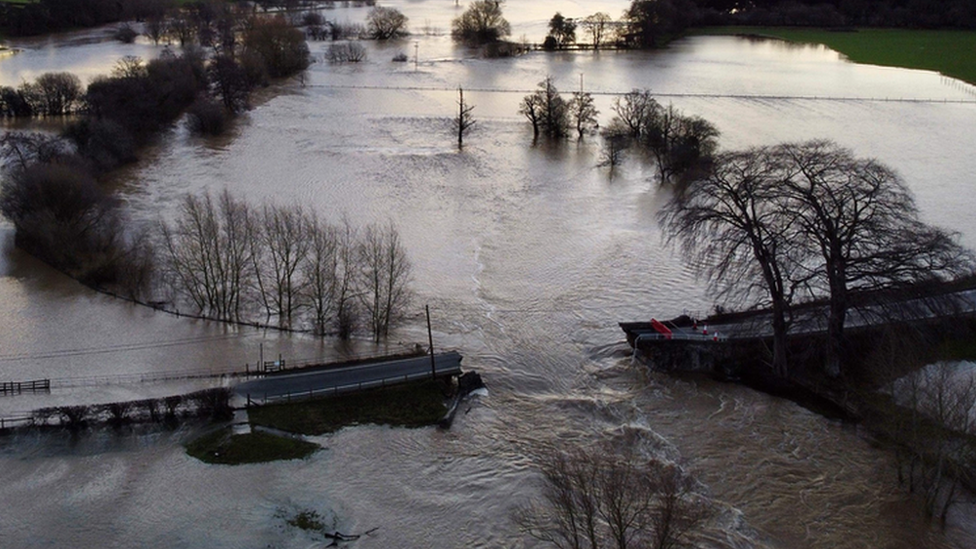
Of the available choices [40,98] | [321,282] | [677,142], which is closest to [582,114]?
[677,142]

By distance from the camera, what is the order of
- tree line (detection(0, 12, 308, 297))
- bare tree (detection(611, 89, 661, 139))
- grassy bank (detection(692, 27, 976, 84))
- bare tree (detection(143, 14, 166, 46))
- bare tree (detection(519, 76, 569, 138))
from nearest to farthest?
tree line (detection(0, 12, 308, 297)), bare tree (detection(611, 89, 661, 139)), bare tree (detection(519, 76, 569, 138)), grassy bank (detection(692, 27, 976, 84)), bare tree (detection(143, 14, 166, 46))

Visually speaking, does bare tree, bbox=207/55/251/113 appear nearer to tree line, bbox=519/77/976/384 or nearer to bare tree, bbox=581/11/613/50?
bare tree, bbox=581/11/613/50

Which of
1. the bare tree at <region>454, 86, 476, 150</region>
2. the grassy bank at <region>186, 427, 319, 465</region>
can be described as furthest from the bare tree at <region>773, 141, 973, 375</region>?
the bare tree at <region>454, 86, 476, 150</region>

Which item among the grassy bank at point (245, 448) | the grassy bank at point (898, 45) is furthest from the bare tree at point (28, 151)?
the grassy bank at point (898, 45)

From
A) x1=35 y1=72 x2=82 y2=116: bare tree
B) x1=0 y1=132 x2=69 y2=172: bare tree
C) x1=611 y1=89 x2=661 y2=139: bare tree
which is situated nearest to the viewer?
x1=0 y1=132 x2=69 y2=172: bare tree

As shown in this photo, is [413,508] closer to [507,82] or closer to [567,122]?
[567,122]

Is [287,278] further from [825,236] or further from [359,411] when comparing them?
[825,236]
